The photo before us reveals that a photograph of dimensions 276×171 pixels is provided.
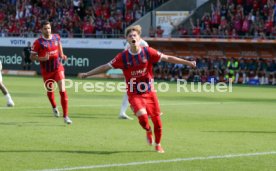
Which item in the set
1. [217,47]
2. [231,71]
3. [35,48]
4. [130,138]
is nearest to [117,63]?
[130,138]

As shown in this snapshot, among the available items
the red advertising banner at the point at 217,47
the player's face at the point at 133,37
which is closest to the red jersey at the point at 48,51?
the player's face at the point at 133,37

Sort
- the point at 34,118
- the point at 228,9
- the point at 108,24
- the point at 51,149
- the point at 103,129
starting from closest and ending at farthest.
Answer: the point at 51,149, the point at 103,129, the point at 34,118, the point at 228,9, the point at 108,24

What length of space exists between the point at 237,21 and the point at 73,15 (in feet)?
42.7

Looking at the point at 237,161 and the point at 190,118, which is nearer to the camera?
the point at 237,161

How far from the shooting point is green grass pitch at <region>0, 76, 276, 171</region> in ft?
33.4

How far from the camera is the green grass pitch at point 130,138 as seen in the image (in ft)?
33.4

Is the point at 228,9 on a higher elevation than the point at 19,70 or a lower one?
higher

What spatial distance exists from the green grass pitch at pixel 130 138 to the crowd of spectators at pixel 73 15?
23.6 meters

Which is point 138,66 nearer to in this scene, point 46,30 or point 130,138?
point 130,138

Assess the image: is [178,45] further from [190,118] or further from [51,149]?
[51,149]

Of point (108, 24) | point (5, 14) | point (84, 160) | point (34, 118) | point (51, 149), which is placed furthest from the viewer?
point (5, 14)

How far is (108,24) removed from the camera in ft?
149

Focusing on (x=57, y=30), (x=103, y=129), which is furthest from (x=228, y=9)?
(x=103, y=129)

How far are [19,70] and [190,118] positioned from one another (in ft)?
104
